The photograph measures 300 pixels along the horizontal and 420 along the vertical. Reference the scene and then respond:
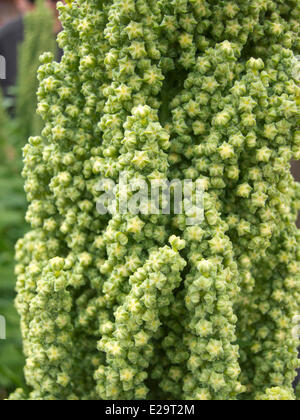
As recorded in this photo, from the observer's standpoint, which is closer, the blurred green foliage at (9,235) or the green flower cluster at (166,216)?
the green flower cluster at (166,216)

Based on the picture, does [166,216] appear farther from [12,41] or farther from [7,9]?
[7,9]

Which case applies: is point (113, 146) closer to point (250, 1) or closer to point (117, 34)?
point (117, 34)

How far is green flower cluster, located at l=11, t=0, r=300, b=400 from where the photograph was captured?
70 centimetres

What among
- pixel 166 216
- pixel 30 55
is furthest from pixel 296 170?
pixel 30 55

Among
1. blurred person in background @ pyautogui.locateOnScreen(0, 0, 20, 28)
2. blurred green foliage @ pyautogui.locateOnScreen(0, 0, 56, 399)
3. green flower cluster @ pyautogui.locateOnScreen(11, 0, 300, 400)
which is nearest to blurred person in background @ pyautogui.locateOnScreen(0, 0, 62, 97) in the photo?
blurred green foliage @ pyautogui.locateOnScreen(0, 0, 56, 399)

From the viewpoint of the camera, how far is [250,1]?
0.73 meters

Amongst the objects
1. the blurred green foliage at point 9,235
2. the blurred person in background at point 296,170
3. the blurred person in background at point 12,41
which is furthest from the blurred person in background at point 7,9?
the blurred person in background at point 296,170

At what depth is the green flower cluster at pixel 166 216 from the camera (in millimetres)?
703

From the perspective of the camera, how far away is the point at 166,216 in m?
0.74

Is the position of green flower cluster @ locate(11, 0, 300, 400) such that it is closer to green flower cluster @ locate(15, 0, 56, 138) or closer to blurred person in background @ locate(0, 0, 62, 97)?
green flower cluster @ locate(15, 0, 56, 138)

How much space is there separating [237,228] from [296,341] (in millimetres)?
225

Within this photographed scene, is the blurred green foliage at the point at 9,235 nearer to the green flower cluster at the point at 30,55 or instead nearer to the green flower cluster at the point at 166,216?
the green flower cluster at the point at 30,55
